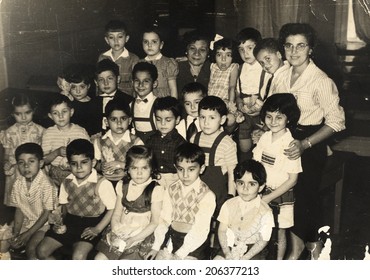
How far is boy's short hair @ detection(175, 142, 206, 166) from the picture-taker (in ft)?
6.71

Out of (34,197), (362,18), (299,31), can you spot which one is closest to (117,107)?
(34,197)

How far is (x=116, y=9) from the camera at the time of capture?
2346mm

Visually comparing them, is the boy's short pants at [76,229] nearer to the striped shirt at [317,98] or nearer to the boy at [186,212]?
the boy at [186,212]

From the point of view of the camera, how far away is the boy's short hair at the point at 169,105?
7.09ft

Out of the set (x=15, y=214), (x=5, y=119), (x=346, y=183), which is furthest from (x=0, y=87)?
(x=346, y=183)

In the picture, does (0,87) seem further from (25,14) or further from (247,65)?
(247,65)

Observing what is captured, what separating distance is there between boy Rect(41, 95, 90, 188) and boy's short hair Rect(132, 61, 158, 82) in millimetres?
332

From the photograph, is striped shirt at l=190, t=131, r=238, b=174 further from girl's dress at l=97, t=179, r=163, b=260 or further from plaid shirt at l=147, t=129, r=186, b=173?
girl's dress at l=97, t=179, r=163, b=260

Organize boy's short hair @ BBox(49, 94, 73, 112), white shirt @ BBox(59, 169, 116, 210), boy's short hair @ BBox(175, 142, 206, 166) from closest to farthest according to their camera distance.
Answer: boy's short hair @ BBox(175, 142, 206, 166) → white shirt @ BBox(59, 169, 116, 210) → boy's short hair @ BBox(49, 94, 73, 112)

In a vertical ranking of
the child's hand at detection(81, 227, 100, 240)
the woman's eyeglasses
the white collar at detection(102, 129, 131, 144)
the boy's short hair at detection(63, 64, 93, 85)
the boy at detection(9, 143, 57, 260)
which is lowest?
the child's hand at detection(81, 227, 100, 240)

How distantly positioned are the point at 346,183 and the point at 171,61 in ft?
3.21

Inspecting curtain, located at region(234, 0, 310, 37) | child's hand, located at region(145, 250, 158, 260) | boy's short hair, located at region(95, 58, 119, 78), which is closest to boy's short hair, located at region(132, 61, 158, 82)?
boy's short hair, located at region(95, 58, 119, 78)

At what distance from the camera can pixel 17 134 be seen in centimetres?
227

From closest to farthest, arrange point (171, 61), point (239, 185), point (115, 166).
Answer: point (239, 185), point (115, 166), point (171, 61)
